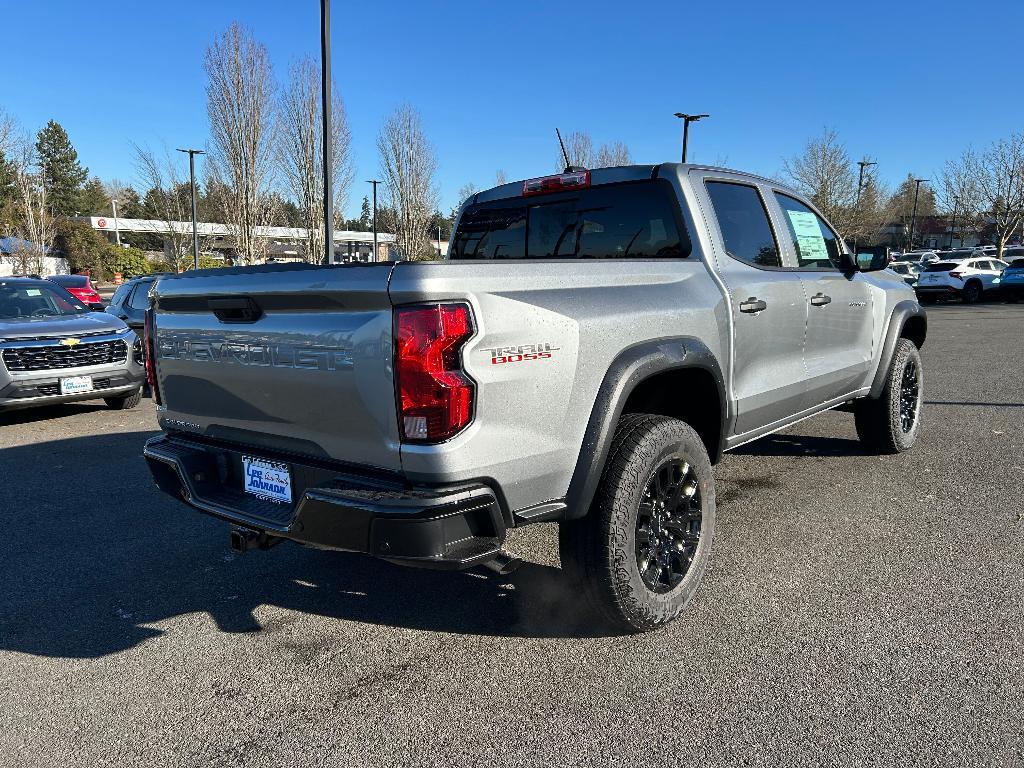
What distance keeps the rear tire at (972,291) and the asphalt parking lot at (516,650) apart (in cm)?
2594

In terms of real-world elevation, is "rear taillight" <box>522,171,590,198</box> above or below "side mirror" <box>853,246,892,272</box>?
above

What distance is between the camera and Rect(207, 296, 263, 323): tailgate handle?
278 cm

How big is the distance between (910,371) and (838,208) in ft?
126

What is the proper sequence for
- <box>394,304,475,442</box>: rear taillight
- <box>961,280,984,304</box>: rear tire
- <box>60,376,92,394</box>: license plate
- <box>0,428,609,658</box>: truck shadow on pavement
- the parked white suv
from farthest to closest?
<box>961,280,984,304</box>: rear tire < the parked white suv < <box>60,376,92,394</box>: license plate < <box>0,428,609,658</box>: truck shadow on pavement < <box>394,304,475,442</box>: rear taillight

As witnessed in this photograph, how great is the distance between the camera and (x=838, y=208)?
40.3 meters

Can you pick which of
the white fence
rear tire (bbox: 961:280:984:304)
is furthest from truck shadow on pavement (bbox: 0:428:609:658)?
the white fence

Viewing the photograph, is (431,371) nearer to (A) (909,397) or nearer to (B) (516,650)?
(B) (516,650)

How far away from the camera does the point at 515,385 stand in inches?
98.0

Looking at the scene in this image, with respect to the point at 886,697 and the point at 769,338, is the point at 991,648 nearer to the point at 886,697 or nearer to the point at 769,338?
the point at 886,697

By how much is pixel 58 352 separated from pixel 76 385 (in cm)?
37

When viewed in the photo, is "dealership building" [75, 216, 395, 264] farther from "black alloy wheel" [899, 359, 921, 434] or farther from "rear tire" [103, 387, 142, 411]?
"black alloy wheel" [899, 359, 921, 434]

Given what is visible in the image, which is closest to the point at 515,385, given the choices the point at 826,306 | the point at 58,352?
the point at 826,306

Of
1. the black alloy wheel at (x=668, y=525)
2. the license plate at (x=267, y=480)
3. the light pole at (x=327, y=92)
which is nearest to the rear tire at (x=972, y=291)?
the light pole at (x=327, y=92)

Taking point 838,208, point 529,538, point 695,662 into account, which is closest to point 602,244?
point 529,538
